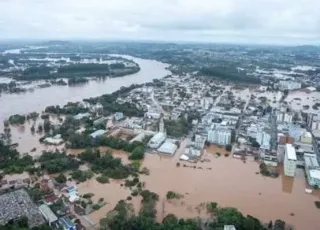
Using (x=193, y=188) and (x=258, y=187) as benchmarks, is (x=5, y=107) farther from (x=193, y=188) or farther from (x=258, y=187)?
(x=258, y=187)

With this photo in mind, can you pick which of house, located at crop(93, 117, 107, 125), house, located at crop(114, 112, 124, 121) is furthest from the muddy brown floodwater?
house, located at crop(114, 112, 124, 121)

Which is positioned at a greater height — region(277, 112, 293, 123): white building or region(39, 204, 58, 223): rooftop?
region(277, 112, 293, 123): white building

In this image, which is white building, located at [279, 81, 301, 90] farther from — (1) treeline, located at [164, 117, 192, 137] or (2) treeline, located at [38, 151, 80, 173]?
(2) treeline, located at [38, 151, 80, 173]

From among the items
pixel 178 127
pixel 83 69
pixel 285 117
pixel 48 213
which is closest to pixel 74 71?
pixel 83 69

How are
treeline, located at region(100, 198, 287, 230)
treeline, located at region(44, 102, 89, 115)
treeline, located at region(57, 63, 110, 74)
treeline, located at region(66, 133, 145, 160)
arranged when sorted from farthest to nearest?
treeline, located at region(57, 63, 110, 74), treeline, located at region(44, 102, 89, 115), treeline, located at region(66, 133, 145, 160), treeline, located at region(100, 198, 287, 230)

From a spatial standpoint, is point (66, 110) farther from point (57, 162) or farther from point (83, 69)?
point (83, 69)

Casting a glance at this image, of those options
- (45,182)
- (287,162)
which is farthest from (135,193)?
(287,162)

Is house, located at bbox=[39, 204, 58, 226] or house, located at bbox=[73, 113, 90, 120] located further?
house, located at bbox=[73, 113, 90, 120]
